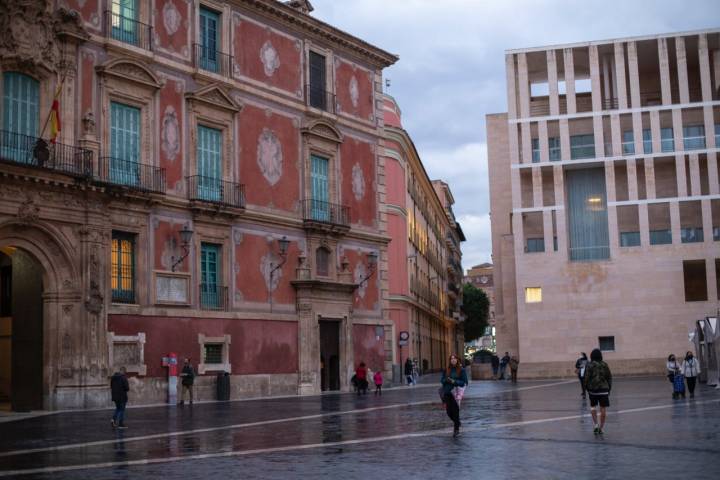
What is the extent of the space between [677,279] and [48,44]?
43.1 meters

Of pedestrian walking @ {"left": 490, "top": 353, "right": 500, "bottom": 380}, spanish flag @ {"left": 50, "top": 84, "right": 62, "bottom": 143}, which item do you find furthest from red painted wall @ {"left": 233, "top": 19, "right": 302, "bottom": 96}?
pedestrian walking @ {"left": 490, "top": 353, "right": 500, "bottom": 380}

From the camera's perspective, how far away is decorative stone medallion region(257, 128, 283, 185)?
3659 centimetres

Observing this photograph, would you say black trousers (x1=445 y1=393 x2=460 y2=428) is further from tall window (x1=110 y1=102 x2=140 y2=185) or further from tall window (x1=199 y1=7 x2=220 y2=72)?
tall window (x1=199 y1=7 x2=220 y2=72)

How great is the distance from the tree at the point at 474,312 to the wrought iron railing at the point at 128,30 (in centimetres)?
9109

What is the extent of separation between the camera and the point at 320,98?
132 feet

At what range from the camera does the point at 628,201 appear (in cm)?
5994

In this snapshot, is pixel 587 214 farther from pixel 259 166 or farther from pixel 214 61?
pixel 214 61

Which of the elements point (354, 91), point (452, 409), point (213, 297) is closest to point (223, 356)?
point (213, 297)

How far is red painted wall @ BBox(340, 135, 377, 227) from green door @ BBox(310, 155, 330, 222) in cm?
111

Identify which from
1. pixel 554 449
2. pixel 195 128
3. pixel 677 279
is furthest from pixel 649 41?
pixel 554 449

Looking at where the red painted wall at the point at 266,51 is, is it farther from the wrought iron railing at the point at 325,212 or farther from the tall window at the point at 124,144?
the tall window at the point at 124,144

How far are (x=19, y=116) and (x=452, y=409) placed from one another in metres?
17.3

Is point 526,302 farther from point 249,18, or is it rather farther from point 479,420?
point 479,420

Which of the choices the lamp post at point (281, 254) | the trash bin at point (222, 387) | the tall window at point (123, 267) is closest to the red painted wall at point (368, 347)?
the lamp post at point (281, 254)
